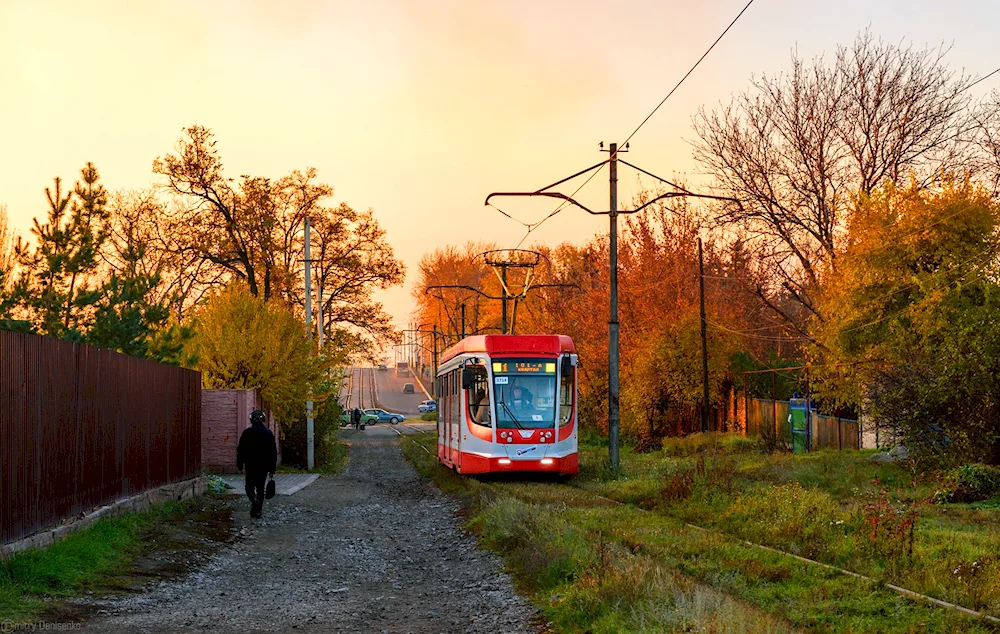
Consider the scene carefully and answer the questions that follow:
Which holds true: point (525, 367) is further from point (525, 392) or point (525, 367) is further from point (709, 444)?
point (709, 444)

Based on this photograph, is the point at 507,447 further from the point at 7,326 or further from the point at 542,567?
the point at 542,567

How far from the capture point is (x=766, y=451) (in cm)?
3834

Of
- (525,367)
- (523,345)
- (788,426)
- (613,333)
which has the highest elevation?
(613,333)

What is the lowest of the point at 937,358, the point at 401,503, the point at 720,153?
the point at 401,503

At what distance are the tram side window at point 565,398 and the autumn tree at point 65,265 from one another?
38.4 ft

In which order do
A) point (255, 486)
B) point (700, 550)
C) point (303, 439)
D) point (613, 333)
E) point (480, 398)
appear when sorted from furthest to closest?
point (303, 439)
point (613, 333)
point (480, 398)
point (255, 486)
point (700, 550)

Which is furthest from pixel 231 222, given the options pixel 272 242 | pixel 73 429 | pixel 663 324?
pixel 73 429

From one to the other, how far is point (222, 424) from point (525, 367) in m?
8.93

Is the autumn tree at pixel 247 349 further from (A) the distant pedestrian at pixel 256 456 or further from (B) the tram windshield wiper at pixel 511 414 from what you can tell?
(A) the distant pedestrian at pixel 256 456

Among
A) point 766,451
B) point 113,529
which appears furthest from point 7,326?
point 766,451

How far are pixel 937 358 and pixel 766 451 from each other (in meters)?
14.4

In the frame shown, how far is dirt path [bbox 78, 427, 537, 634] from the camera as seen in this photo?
9.77 meters

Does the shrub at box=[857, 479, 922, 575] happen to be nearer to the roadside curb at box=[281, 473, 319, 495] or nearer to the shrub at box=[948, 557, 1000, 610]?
the shrub at box=[948, 557, 1000, 610]

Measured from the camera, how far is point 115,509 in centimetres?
1498
